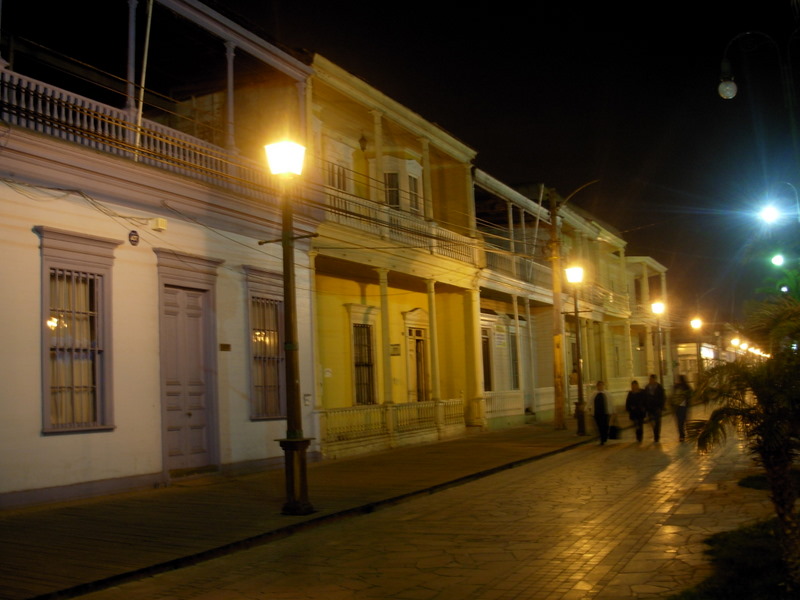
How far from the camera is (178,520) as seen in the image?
1029 centimetres

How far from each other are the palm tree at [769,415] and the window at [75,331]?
8.56m

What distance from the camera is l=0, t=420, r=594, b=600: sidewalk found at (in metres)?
7.70

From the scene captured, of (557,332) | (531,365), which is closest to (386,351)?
(557,332)

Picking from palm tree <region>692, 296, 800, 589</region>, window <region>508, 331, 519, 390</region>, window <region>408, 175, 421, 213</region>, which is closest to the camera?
palm tree <region>692, 296, 800, 589</region>

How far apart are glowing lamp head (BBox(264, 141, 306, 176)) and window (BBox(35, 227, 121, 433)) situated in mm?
3318

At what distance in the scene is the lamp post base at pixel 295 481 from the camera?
1066 cm

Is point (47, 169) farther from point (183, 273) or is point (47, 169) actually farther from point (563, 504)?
point (563, 504)

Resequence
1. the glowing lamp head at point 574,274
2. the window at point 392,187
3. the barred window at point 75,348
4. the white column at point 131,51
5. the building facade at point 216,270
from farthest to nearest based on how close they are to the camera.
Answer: the glowing lamp head at point 574,274 → the window at point 392,187 → the white column at point 131,51 → the barred window at point 75,348 → the building facade at point 216,270

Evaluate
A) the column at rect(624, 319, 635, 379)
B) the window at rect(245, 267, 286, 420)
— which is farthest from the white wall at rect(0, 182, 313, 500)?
the column at rect(624, 319, 635, 379)

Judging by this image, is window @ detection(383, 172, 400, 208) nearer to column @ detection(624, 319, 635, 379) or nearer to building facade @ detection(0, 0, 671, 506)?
building facade @ detection(0, 0, 671, 506)

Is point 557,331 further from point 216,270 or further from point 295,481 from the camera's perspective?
point 295,481

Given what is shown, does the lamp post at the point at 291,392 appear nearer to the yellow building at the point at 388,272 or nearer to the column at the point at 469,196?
the yellow building at the point at 388,272

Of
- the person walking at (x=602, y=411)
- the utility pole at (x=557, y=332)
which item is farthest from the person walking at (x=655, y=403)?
the utility pole at (x=557, y=332)

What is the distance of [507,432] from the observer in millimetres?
25031
